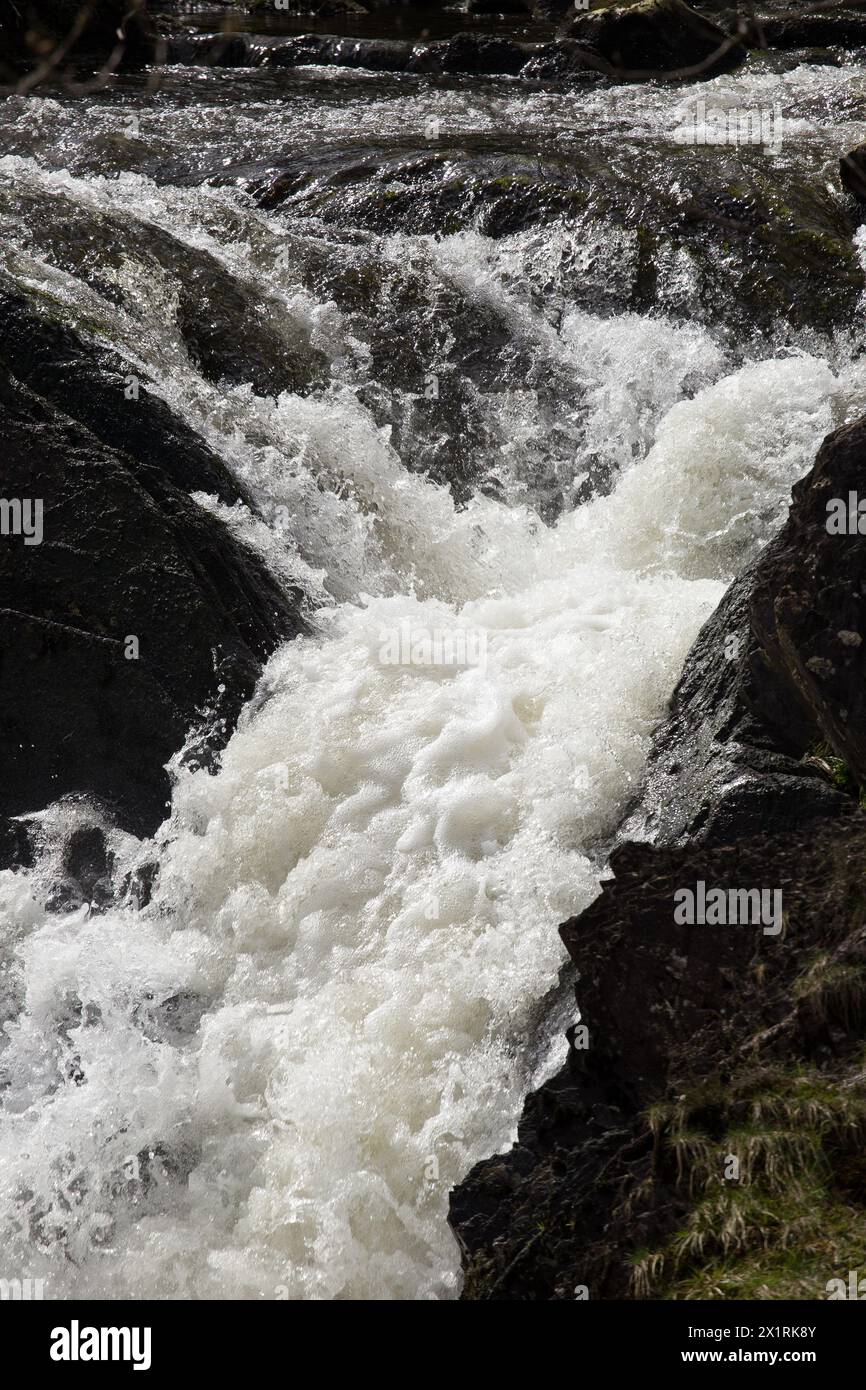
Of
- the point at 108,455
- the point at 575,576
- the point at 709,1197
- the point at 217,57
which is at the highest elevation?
the point at 217,57

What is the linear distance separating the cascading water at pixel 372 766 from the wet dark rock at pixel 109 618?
190 mm

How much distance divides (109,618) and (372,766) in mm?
1474

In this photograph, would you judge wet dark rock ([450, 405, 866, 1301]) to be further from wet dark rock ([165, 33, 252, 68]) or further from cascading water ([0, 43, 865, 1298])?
wet dark rock ([165, 33, 252, 68])

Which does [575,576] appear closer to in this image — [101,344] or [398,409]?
[398,409]

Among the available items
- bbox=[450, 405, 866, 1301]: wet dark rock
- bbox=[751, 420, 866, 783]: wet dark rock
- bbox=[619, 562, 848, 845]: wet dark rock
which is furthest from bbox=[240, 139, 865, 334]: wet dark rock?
bbox=[450, 405, 866, 1301]: wet dark rock

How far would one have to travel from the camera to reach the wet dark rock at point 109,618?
596 cm

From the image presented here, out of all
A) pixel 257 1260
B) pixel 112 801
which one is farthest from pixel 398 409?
pixel 257 1260

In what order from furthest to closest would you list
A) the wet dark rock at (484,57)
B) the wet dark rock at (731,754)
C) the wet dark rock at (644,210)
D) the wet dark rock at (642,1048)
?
the wet dark rock at (484,57) → the wet dark rock at (644,210) → the wet dark rock at (731,754) → the wet dark rock at (642,1048)

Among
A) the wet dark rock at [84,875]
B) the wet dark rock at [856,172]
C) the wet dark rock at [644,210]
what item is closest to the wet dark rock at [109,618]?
the wet dark rock at [84,875]

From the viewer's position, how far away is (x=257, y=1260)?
13.8ft

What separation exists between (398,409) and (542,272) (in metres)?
1.90

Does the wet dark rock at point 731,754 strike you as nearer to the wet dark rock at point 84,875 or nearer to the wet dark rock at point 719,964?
the wet dark rock at point 719,964

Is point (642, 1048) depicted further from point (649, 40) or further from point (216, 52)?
point (216, 52)

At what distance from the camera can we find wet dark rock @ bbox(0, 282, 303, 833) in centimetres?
596
